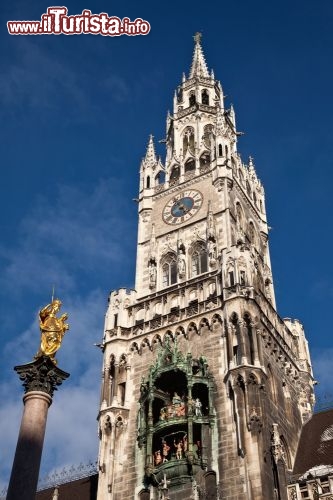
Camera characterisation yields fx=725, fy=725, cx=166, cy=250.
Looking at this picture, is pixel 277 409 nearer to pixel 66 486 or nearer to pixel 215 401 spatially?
pixel 215 401

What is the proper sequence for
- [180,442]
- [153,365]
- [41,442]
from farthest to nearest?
[153,365] → [180,442] → [41,442]

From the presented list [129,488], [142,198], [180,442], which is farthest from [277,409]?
[142,198]

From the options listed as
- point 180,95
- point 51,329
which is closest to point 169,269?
point 51,329

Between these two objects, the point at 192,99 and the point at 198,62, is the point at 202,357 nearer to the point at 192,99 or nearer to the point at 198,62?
the point at 192,99

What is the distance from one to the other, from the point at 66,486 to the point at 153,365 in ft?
30.3

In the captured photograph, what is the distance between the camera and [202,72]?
53812mm

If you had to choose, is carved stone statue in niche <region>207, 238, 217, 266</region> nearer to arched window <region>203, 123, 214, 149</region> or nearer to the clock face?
the clock face

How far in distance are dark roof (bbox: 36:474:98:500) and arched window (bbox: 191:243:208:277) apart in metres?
11.5

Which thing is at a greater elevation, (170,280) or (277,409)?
(170,280)

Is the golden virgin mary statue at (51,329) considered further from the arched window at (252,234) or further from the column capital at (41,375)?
the arched window at (252,234)

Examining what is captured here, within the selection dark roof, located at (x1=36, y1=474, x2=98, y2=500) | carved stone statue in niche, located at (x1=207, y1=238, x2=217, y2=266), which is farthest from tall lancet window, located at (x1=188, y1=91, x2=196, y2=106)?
dark roof, located at (x1=36, y1=474, x2=98, y2=500)

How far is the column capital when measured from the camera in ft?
73.7

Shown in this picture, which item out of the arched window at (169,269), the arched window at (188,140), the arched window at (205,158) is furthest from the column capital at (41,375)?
the arched window at (188,140)

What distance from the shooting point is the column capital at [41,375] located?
22469 millimetres
